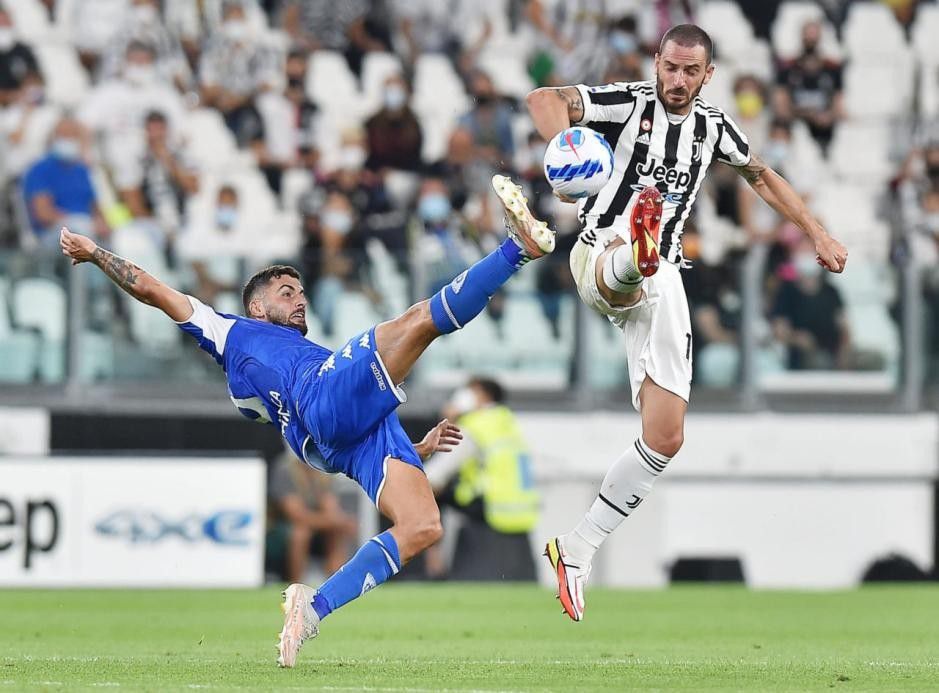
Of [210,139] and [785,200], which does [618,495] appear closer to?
[785,200]

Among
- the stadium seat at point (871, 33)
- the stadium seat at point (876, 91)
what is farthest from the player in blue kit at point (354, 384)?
the stadium seat at point (871, 33)

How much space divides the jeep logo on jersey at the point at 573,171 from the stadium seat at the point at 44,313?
25.9 feet

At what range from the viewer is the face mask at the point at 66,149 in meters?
16.4

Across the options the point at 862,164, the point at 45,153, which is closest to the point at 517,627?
the point at 45,153

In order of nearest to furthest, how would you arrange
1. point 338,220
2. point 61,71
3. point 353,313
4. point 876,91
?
point 353,313, point 338,220, point 61,71, point 876,91

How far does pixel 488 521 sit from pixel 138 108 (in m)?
5.40

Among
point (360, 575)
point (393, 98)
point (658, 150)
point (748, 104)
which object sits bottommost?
point (360, 575)

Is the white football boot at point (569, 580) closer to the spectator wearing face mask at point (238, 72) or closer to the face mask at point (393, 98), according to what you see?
the face mask at point (393, 98)

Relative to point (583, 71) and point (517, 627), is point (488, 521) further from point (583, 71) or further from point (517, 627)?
point (583, 71)

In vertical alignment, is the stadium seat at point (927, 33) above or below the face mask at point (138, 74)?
above

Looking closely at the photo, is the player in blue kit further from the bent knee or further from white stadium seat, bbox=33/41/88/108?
white stadium seat, bbox=33/41/88/108

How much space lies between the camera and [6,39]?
18.4m

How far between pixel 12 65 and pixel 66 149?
226cm

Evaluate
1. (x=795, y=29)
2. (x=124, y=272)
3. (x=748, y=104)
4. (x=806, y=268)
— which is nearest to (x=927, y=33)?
(x=795, y=29)
